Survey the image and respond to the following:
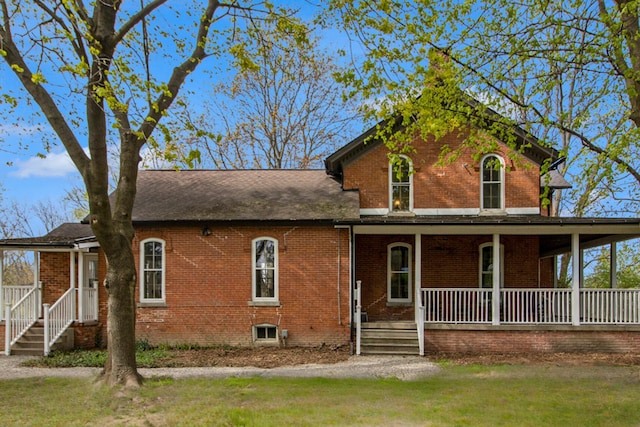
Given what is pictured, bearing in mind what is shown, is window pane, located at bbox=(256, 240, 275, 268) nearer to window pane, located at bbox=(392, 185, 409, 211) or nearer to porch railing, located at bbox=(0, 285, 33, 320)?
window pane, located at bbox=(392, 185, 409, 211)

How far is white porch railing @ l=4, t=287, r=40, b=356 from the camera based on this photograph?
13930 millimetres

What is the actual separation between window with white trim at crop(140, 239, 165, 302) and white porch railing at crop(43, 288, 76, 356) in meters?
1.97

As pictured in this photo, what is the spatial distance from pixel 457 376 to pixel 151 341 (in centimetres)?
898

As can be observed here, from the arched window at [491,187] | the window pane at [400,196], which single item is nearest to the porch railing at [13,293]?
the window pane at [400,196]

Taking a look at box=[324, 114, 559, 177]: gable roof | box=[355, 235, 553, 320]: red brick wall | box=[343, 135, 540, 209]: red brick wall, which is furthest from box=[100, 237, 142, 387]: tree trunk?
box=[343, 135, 540, 209]: red brick wall

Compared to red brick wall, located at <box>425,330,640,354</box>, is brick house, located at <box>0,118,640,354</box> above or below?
above

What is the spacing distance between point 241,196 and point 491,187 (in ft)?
26.5

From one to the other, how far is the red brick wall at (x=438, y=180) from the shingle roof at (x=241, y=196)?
68 cm

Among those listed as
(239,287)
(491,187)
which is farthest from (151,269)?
(491,187)

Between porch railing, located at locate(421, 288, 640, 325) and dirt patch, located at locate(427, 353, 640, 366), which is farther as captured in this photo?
porch railing, located at locate(421, 288, 640, 325)

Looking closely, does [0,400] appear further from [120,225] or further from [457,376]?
[457,376]

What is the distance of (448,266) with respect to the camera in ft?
52.7

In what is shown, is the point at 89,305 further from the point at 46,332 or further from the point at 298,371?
the point at 298,371

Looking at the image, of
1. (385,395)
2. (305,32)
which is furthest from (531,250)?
(305,32)
